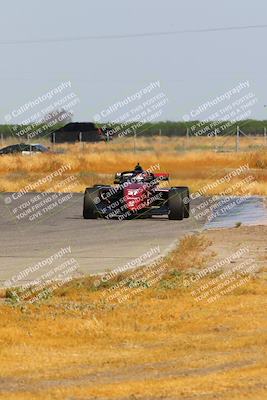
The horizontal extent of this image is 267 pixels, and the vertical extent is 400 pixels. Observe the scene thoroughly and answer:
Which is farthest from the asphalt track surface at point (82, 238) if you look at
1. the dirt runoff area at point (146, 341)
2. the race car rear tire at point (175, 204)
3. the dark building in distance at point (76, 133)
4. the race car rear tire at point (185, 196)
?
the dark building in distance at point (76, 133)

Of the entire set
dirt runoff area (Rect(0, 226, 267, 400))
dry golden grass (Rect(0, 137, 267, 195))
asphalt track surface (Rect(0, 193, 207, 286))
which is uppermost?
dirt runoff area (Rect(0, 226, 267, 400))

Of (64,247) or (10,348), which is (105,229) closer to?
(64,247)

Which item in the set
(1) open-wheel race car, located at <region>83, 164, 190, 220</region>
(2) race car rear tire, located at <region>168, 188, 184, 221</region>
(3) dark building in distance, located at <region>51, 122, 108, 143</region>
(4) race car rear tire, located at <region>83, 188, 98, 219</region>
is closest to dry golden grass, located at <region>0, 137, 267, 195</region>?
(1) open-wheel race car, located at <region>83, 164, 190, 220</region>

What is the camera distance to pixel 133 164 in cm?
5800

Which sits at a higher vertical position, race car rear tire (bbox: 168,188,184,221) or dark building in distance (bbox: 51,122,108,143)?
race car rear tire (bbox: 168,188,184,221)

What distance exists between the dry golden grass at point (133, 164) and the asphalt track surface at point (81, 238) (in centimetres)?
1200

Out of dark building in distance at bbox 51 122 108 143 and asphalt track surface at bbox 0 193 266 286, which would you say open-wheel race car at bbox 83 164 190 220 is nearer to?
asphalt track surface at bbox 0 193 266 286

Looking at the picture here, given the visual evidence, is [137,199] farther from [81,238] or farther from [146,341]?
[146,341]

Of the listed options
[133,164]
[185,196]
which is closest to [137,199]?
[185,196]

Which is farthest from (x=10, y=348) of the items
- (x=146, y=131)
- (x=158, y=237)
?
(x=146, y=131)

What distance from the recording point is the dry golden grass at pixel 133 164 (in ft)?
157

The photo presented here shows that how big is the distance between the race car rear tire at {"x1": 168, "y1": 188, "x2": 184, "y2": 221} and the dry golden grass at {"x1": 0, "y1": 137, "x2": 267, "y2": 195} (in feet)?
41.8

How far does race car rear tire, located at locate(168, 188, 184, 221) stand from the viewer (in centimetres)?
2955

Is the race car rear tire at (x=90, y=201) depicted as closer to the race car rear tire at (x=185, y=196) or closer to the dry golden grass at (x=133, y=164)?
the race car rear tire at (x=185, y=196)
